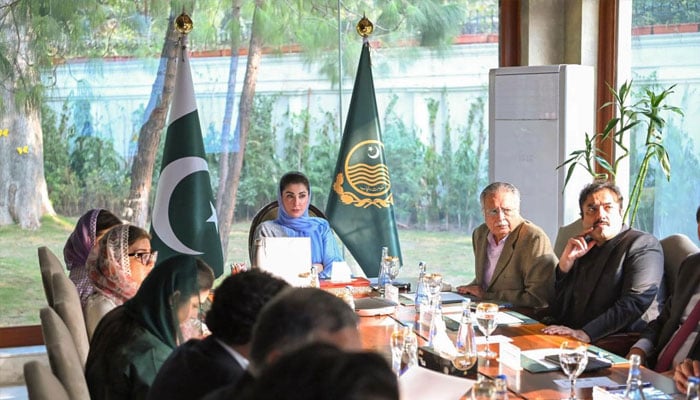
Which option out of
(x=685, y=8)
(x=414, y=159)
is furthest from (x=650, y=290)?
(x=414, y=159)

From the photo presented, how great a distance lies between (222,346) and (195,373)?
106 millimetres

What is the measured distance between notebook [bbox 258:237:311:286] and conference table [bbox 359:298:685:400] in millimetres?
709

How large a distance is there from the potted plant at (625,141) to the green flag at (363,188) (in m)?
1.26

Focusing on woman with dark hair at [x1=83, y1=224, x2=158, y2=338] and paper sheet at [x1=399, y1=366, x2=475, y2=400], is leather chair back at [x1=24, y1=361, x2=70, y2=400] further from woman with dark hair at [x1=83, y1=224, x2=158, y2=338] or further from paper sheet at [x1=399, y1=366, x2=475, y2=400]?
woman with dark hair at [x1=83, y1=224, x2=158, y2=338]

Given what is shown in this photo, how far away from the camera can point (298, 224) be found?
5555mm

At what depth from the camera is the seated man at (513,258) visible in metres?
4.47

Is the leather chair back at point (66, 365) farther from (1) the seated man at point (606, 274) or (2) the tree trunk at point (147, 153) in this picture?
(2) the tree trunk at point (147, 153)

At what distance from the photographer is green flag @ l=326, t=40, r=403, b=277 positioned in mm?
6348

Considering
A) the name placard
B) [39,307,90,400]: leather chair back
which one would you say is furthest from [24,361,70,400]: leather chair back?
the name placard

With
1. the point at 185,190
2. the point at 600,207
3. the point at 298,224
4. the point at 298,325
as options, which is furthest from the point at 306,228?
the point at 298,325

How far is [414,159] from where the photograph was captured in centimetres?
679

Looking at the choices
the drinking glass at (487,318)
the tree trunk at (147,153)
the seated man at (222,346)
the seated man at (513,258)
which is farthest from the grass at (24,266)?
the seated man at (222,346)

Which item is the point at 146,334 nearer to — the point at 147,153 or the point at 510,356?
the point at 510,356

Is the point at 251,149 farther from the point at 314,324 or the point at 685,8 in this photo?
the point at 314,324
